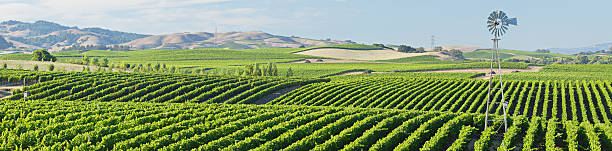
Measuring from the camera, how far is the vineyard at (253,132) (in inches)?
912

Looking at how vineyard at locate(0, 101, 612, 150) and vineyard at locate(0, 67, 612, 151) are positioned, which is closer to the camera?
vineyard at locate(0, 101, 612, 150)

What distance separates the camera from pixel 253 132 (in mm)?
26625

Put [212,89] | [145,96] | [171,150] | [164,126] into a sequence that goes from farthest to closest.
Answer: [212,89] < [145,96] < [164,126] < [171,150]

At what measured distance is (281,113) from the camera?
3359 cm

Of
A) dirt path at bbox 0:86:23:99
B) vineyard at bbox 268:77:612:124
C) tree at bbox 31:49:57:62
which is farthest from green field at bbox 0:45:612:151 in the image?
tree at bbox 31:49:57:62

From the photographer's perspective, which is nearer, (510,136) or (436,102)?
(510,136)

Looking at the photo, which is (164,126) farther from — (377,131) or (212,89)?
(212,89)

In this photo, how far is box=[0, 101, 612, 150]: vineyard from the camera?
23.2 meters

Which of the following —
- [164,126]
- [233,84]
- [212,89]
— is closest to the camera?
[164,126]

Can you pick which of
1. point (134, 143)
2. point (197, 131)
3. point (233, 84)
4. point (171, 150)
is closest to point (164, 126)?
point (197, 131)

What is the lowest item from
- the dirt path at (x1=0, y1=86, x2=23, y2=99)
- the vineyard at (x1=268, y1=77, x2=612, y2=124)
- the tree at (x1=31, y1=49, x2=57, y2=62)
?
the vineyard at (x1=268, y1=77, x2=612, y2=124)

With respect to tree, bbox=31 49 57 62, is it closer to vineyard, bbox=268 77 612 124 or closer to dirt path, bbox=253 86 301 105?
dirt path, bbox=253 86 301 105

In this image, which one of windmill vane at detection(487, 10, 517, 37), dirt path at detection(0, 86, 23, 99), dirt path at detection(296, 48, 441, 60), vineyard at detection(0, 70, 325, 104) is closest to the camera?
windmill vane at detection(487, 10, 517, 37)

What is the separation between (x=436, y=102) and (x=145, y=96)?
3309 centimetres
